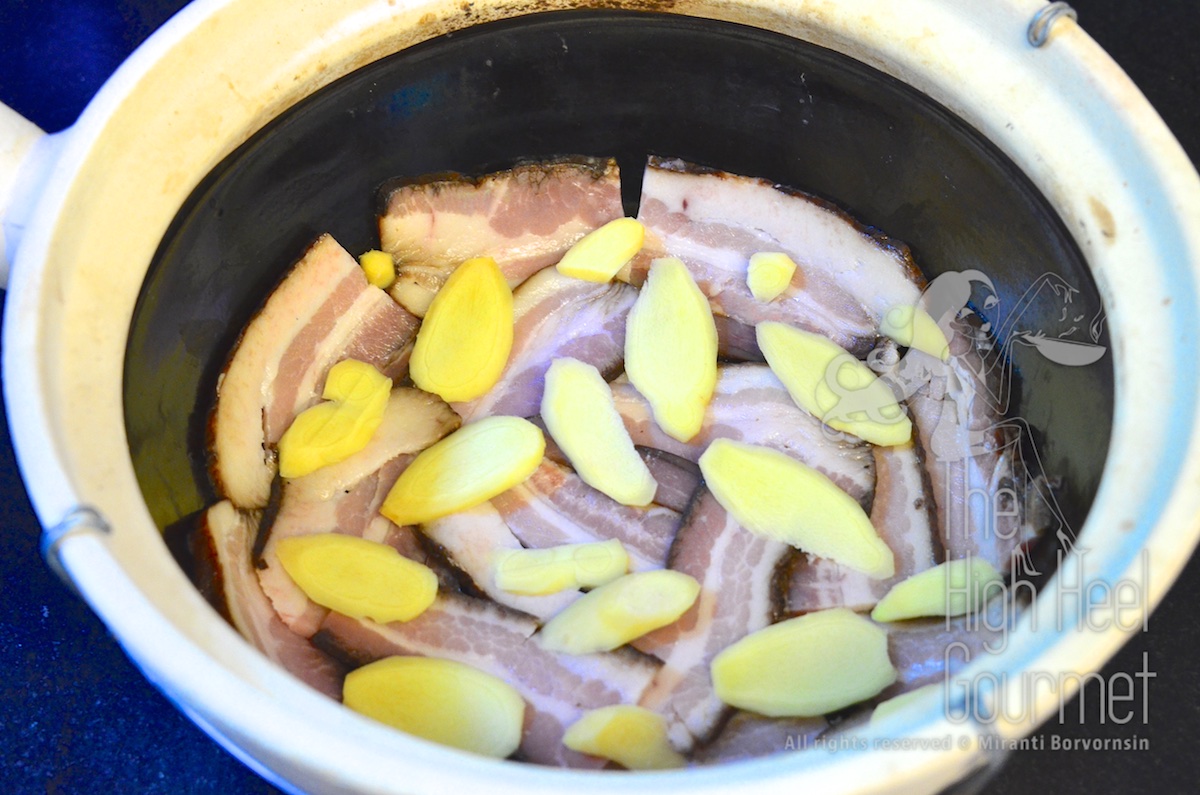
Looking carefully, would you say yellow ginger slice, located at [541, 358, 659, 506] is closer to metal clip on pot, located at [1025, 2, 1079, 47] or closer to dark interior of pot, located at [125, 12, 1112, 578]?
dark interior of pot, located at [125, 12, 1112, 578]

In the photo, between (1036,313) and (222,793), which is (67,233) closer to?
(222,793)

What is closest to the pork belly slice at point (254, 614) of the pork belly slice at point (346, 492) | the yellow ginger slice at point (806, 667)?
the pork belly slice at point (346, 492)

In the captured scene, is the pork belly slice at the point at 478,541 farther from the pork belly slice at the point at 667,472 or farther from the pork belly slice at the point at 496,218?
the pork belly slice at the point at 496,218

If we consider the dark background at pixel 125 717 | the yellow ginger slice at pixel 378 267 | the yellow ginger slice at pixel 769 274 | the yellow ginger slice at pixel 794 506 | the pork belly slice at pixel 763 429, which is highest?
the yellow ginger slice at pixel 769 274

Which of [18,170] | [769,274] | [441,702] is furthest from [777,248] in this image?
[18,170]

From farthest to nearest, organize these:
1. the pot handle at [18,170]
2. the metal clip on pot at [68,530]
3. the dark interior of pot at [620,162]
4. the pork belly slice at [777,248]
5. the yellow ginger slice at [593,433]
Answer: the pork belly slice at [777,248], the yellow ginger slice at [593,433], the dark interior of pot at [620,162], the pot handle at [18,170], the metal clip on pot at [68,530]
